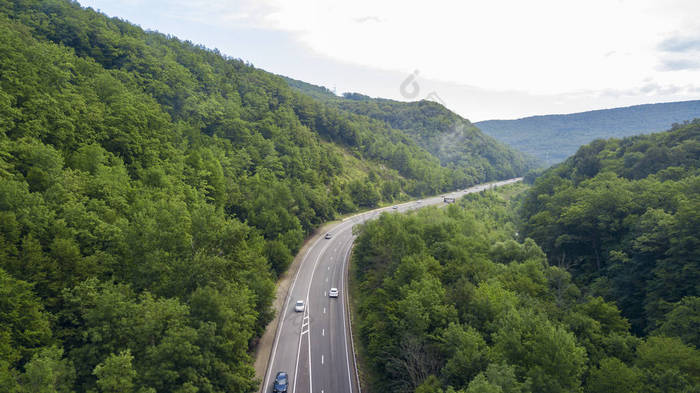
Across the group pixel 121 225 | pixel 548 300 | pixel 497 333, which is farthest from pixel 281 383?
pixel 548 300

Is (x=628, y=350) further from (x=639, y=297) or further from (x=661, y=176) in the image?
(x=661, y=176)

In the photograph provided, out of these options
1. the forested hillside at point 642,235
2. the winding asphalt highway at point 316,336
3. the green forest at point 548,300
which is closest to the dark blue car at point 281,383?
the winding asphalt highway at point 316,336

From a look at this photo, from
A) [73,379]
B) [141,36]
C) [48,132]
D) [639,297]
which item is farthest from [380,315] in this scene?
[141,36]

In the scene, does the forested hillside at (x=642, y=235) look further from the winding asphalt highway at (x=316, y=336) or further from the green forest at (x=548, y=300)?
Result: the winding asphalt highway at (x=316, y=336)

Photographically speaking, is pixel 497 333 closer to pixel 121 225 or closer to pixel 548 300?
pixel 548 300

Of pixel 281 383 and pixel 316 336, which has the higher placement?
pixel 316 336

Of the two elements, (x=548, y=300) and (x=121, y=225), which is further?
(x=548, y=300)
